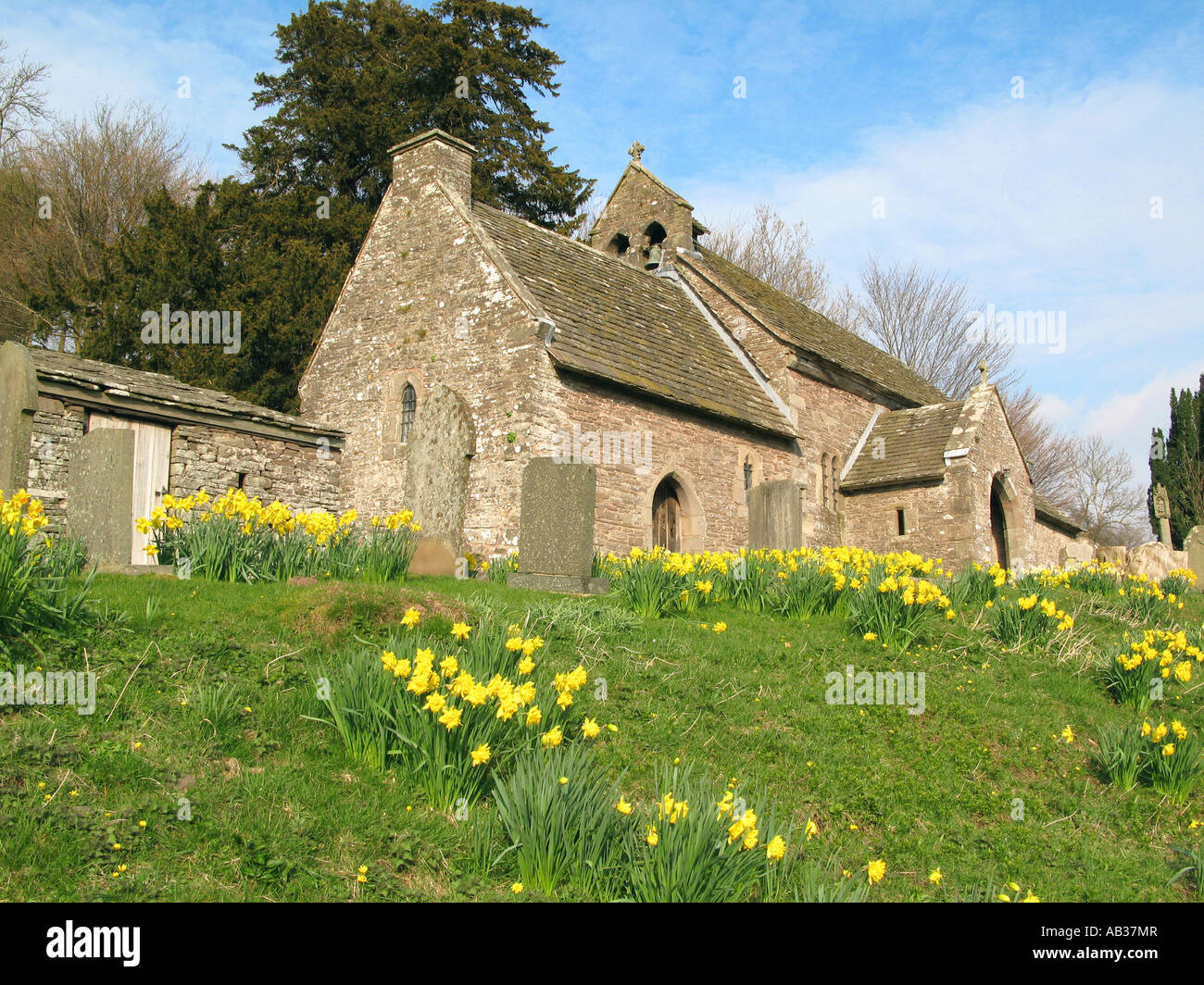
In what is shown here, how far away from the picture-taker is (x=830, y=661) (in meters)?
7.12

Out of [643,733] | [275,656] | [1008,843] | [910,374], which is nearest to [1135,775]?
[1008,843]

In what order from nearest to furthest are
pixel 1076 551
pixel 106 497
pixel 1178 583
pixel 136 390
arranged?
1. pixel 106 497
2. pixel 1178 583
3. pixel 136 390
4. pixel 1076 551

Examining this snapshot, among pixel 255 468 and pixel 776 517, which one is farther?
pixel 255 468

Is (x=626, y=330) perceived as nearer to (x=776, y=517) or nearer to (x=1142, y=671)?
(x=776, y=517)

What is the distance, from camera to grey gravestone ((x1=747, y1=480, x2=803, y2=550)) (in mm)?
12031

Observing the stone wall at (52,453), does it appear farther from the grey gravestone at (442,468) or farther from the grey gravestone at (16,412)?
the grey gravestone at (442,468)

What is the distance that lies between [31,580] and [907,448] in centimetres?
1879

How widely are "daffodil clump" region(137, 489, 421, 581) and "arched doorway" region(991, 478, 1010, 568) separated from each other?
56.7 ft

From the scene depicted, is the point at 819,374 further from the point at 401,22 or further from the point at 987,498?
the point at 401,22

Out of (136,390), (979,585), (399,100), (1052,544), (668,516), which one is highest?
(399,100)

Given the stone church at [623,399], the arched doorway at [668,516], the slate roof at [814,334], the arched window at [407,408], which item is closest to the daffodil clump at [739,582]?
the stone church at [623,399]

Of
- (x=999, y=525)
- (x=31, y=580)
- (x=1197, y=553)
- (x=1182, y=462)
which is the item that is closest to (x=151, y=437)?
(x=31, y=580)

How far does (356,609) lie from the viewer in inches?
239

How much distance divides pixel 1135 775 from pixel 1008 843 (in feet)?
4.41
